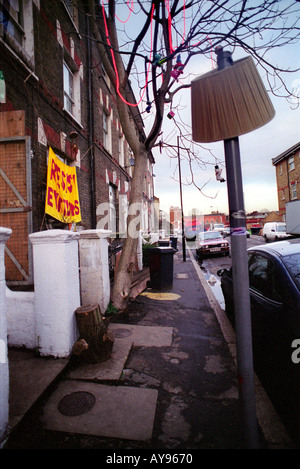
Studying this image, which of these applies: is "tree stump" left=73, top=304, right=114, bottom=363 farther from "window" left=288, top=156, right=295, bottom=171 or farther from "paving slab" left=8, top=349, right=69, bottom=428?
"window" left=288, top=156, right=295, bottom=171

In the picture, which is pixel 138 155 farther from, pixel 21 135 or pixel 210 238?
pixel 210 238

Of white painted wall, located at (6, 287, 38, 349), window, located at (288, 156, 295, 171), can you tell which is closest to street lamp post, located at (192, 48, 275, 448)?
white painted wall, located at (6, 287, 38, 349)

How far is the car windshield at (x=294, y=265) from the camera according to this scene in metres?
2.66

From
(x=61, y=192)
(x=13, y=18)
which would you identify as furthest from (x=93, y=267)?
(x=13, y=18)

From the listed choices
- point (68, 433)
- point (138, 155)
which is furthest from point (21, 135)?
point (68, 433)

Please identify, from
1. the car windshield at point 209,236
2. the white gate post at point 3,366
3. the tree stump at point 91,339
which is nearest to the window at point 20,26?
the white gate post at point 3,366

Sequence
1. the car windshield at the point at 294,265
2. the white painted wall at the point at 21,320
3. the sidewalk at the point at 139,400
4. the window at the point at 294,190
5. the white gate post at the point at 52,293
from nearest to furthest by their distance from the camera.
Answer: the sidewalk at the point at 139,400 → the car windshield at the point at 294,265 → the white gate post at the point at 52,293 → the white painted wall at the point at 21,320 → the window at the point at 294,190

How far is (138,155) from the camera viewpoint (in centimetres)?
537

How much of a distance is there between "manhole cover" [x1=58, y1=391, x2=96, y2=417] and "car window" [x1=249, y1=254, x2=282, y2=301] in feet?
7.62

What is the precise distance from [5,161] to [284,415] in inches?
221

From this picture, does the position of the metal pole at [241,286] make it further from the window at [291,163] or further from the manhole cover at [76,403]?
the window at [291,163]

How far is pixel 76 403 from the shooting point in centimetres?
237

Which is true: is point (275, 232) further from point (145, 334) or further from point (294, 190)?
point (145, 334)

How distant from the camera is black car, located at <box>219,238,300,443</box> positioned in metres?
2.20
